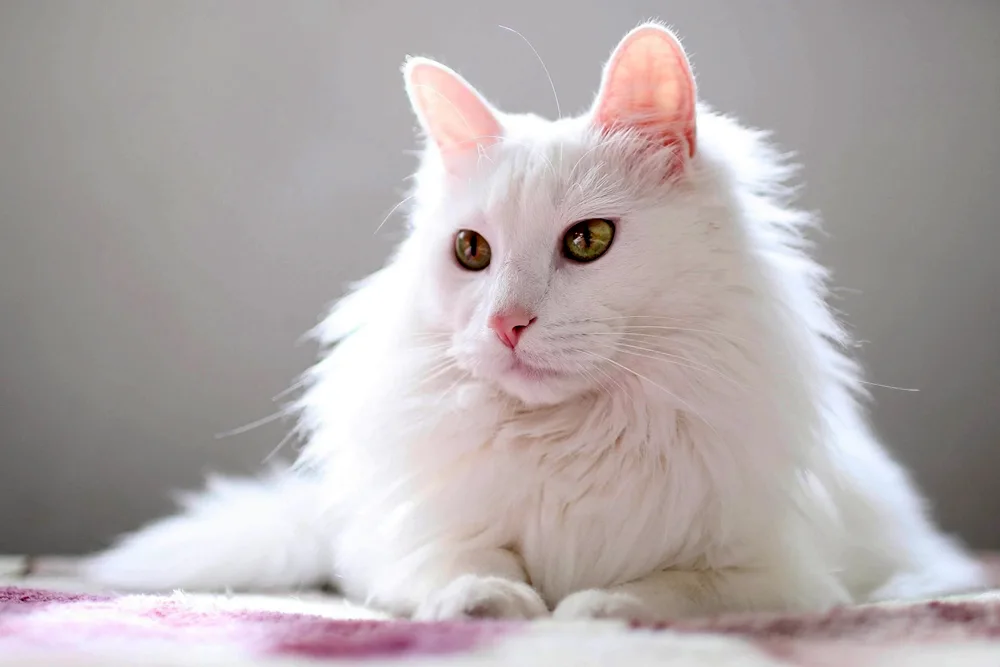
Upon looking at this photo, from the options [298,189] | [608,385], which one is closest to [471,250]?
[608,385]

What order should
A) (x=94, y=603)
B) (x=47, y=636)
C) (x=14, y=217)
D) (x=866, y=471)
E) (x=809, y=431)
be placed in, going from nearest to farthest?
(x=47, y=636) → (x=94, y=603) → (x=809, y=431) → (x=866, y=471) → (x=14, y=217)

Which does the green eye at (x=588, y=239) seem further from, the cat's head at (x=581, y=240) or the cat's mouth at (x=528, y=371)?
the cat's mouth at (x=528, y=371)

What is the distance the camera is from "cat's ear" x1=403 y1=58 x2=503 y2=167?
4.61 ft

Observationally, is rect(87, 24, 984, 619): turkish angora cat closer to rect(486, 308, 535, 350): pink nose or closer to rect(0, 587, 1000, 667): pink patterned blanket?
rect(486, 308, 535, 350): pink nose

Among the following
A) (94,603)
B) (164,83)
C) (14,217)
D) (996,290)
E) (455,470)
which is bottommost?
(94,603)

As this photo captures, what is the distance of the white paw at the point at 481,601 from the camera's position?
99cm

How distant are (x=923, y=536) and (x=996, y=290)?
3.38 ft

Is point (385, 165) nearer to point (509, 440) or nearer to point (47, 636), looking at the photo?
point (509, 440)

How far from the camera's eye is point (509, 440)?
1.26 metres

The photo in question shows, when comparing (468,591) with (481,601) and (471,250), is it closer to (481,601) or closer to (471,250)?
(481,601)

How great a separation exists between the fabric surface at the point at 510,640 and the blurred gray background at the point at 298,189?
1.38m

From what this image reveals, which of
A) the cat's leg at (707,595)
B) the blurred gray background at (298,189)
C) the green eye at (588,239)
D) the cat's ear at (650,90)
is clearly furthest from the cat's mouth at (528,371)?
the blurred gray background at (298,189)

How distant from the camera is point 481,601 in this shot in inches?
39.0

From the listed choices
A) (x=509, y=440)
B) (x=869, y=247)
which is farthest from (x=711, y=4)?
(x=509, y=440)
